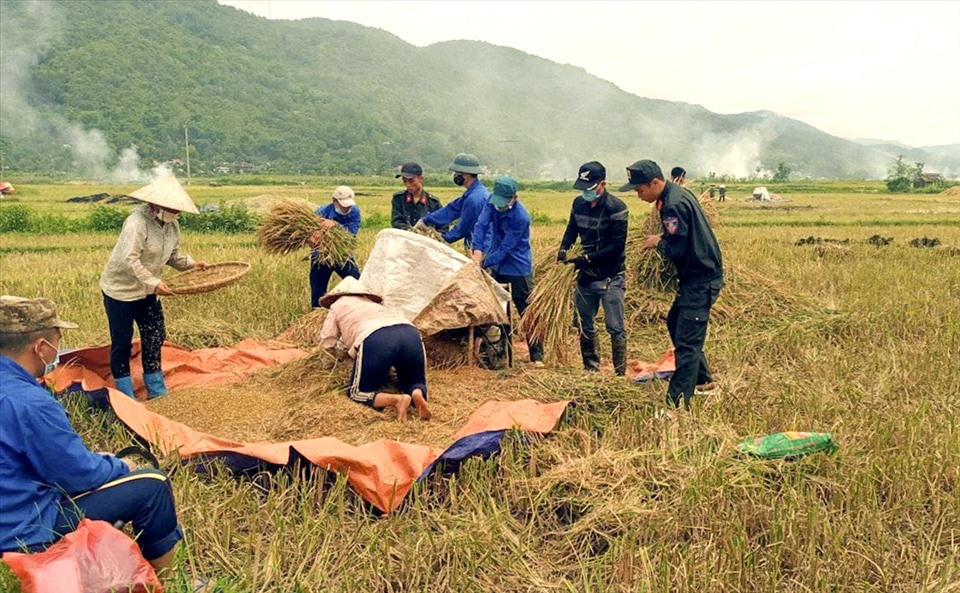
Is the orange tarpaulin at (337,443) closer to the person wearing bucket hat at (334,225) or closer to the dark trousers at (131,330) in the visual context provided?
the dark trousers at (131,330)

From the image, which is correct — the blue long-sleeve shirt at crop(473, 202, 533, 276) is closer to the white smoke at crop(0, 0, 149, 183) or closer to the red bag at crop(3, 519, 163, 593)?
the red bag at crop(3, 519, 163, 593)

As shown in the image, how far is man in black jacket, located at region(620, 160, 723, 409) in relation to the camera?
13.4 feet

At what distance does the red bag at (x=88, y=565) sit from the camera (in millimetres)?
2057

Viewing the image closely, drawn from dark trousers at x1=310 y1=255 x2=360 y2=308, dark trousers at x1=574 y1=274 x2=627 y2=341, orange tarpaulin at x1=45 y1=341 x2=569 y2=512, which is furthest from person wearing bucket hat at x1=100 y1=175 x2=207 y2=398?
dark trousers at x1=574 y1=274 x2=627 y2=341

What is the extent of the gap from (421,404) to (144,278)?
5.85ft

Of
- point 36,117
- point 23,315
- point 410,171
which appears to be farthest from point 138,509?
point 36,117

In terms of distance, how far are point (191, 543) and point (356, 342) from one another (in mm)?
1647

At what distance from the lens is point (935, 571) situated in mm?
2574

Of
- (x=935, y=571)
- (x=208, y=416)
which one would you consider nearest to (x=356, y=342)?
(x=208, y=416)

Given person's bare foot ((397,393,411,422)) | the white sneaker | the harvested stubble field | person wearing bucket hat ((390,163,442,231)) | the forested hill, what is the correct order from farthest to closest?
the forested hill → person wearing bucket hat ((390,163,442,231)) → the white sneaker → person's bare foot ((397,393,411,422)) → the harvested stubble field

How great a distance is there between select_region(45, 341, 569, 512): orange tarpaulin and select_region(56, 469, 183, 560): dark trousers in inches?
27.7

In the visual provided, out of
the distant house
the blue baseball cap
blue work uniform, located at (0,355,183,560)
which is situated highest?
the distant house

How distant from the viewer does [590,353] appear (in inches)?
205

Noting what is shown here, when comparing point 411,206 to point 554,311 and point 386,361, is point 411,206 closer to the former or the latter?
point 554,311
